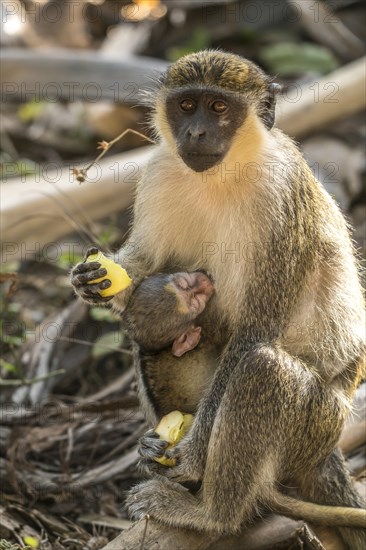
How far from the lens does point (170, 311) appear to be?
18.4 ft

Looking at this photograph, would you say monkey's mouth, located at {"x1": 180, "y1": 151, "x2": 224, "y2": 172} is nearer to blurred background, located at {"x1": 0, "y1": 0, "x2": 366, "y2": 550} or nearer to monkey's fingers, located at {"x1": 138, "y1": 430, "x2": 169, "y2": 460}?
blurred background, located at {"x1": 0, "y1": 0, "x2": 366, "y2": 550}

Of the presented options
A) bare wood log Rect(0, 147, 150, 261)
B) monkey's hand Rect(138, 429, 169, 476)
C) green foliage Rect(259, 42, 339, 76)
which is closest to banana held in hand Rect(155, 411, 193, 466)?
monkey's hand Rect(138, 429, 169, 476)

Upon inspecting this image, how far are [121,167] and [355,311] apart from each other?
3.89 metres

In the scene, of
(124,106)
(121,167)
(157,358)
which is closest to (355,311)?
(157,358)

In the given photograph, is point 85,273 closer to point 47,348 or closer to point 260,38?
point 47,348

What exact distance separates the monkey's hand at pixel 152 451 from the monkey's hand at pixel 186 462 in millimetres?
38

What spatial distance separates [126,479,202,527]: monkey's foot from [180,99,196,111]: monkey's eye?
231cm

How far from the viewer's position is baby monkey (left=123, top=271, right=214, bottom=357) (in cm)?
562

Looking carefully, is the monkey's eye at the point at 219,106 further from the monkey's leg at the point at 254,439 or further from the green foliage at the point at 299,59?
the green foliage at the point at 299,59

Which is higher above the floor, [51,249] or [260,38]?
[260,38]

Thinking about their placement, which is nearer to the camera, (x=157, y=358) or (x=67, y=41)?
(x=157, y=358)

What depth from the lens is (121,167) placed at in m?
9.20

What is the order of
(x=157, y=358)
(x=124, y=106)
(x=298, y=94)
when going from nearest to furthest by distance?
(x=157, y=358)
(x=298, y=94)
(x=124, y=106)

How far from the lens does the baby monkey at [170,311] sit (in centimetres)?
562
